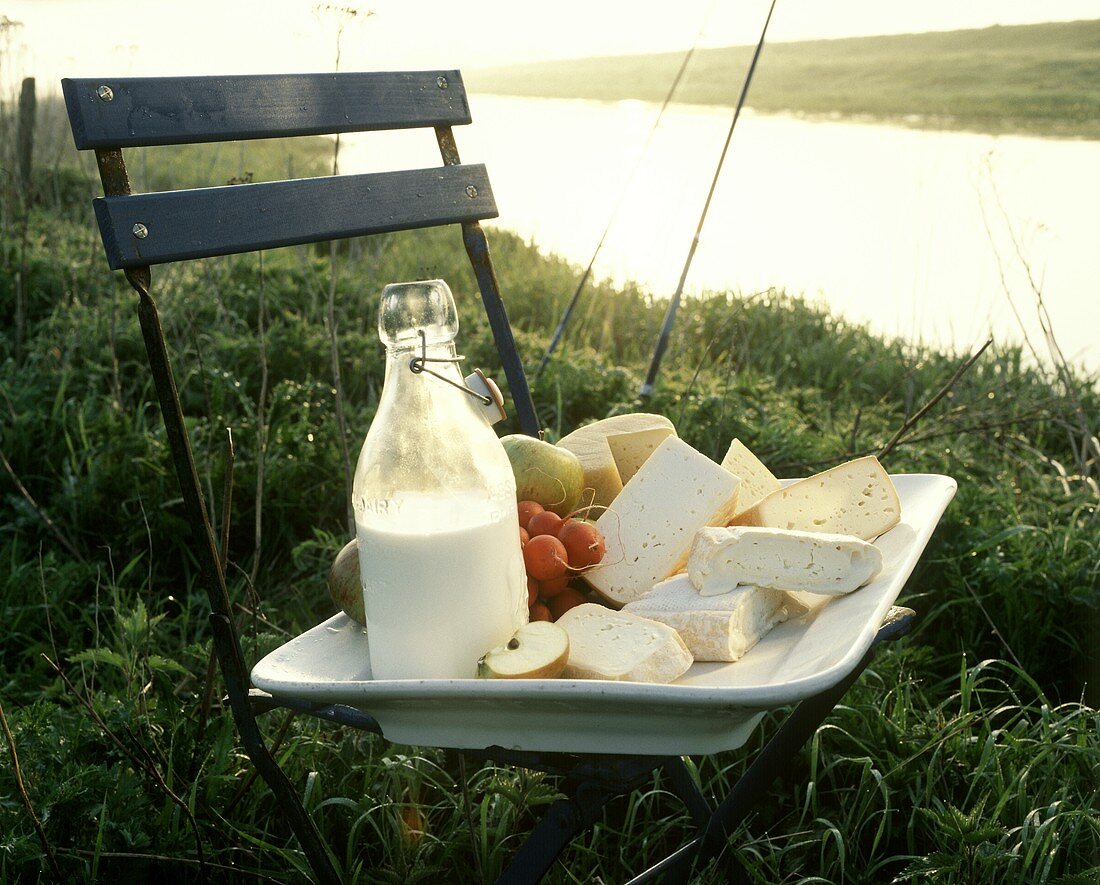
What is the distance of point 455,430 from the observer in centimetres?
124

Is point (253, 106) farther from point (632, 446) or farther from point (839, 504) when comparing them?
point (839, 504)

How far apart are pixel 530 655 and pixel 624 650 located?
0.12m

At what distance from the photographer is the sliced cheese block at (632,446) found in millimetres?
1641

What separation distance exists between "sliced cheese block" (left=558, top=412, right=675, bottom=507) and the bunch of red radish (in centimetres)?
15

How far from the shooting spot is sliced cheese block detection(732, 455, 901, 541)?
1.47m

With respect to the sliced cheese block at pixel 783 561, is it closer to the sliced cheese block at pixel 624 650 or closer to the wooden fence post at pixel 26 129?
the sliced cheese block at pixel 624 650

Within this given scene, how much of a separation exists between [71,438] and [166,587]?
636 millimetres

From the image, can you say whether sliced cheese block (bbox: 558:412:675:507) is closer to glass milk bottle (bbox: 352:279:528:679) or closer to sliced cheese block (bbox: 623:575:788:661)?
sliced cheese block (bbox: 623:575:788:661)

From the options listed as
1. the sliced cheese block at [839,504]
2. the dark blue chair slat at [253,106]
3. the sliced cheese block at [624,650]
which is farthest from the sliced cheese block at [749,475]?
the dark blue chair slat at [253,106]

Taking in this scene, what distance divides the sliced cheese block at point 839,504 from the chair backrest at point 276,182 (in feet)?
1.50

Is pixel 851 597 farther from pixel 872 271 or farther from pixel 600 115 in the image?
pixel 600 115

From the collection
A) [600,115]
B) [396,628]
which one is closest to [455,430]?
[396,628]

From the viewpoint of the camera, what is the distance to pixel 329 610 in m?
2.80

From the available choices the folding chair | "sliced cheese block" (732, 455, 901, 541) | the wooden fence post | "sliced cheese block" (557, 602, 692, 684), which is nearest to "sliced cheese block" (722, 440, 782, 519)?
"sliced cheese block" (732, 455, 901, 541)
